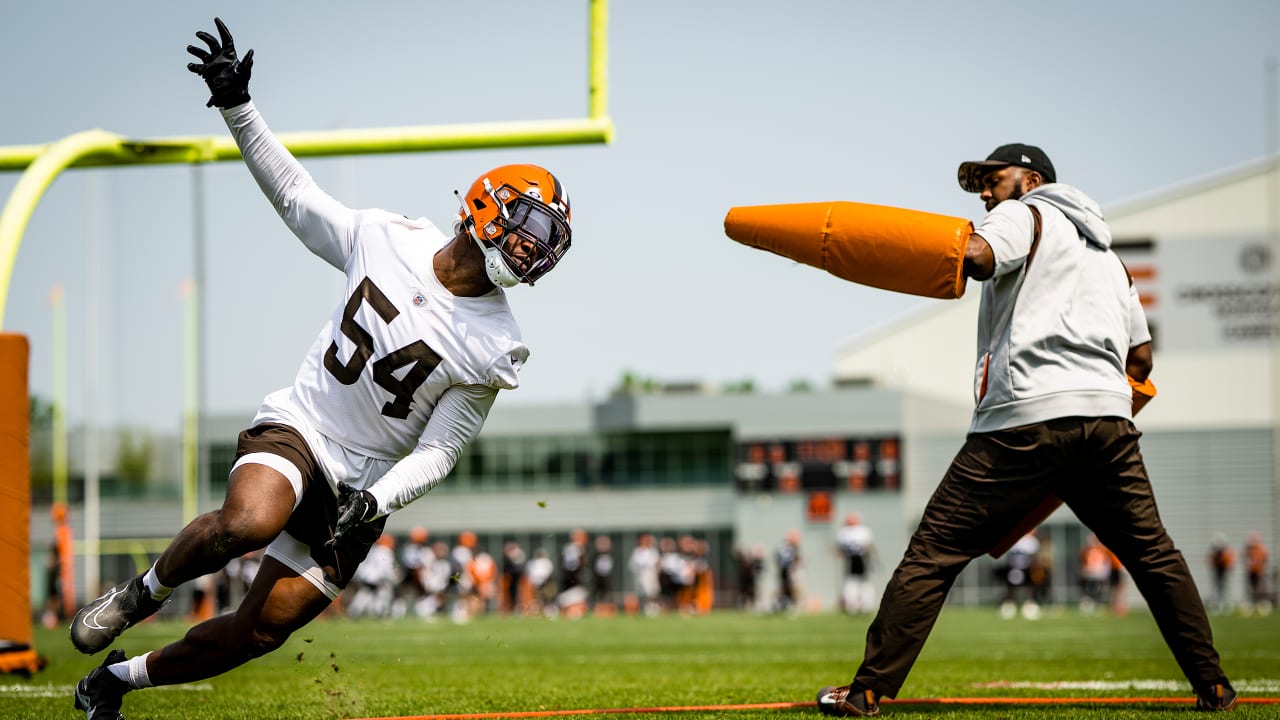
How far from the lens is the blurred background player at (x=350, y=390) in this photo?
4.63m

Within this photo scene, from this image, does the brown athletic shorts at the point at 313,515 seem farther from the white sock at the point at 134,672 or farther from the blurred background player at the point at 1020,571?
the blurred background player at the point at 1020,571

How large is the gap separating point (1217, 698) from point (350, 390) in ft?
10.6

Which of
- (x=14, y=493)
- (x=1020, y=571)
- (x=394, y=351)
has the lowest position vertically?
(x=1020, y=571)

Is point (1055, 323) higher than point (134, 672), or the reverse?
point (1055, 323)

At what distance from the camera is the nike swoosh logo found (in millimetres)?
4562

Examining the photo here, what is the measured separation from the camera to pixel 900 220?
478cm

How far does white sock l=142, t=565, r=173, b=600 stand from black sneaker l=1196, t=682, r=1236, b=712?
3.59m

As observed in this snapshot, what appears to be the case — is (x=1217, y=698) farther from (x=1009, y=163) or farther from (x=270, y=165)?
(x=270, y=165)

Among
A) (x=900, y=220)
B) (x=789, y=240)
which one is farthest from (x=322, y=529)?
(x=900, y=220)

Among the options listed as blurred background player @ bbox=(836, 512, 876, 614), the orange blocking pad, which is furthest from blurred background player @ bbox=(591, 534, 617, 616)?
the orange blocking pad

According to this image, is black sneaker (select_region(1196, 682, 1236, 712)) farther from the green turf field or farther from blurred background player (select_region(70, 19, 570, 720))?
blurred background player (select_region(70, 19, 570, 720))

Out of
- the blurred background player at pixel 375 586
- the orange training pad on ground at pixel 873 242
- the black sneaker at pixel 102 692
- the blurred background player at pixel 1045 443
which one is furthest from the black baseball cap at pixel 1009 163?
the blurred background player at pixel 375 586

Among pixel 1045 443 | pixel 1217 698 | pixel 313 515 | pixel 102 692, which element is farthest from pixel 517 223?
pixel 1217 698

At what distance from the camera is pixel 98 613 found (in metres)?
Result: 4.61
